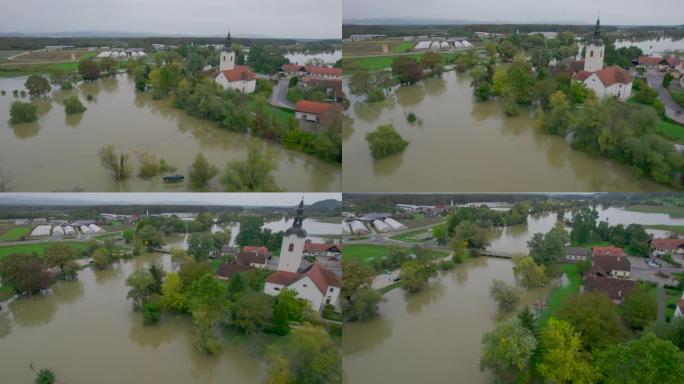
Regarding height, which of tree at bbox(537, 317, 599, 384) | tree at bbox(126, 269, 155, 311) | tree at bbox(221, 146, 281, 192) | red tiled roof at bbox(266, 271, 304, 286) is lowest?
tree at bbox(537, 317, 599, 384)

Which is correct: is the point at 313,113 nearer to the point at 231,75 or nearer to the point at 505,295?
the point at 231,75

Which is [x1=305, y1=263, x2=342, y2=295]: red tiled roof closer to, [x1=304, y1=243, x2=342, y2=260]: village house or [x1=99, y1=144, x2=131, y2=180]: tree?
[x1=304, y1=243, x2=342, y2=260]: village house

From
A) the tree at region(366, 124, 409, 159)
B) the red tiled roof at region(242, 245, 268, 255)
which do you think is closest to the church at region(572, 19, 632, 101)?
the tree at region(366, 124, 409, 159)

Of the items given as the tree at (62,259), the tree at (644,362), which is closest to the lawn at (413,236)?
the tree at (644,362)

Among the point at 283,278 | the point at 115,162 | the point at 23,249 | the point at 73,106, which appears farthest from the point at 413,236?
the point at 23,249

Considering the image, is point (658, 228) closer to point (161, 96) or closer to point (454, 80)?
point (454, 80)

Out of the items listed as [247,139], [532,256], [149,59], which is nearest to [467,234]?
[532,256]
